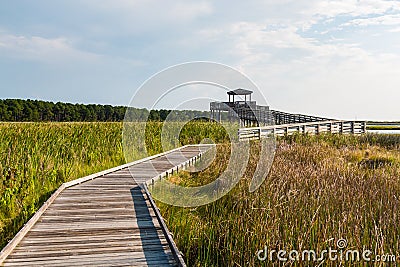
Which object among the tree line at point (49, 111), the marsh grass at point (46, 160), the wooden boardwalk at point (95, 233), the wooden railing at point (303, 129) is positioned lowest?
the wooden boardwalk at point (95, 233)

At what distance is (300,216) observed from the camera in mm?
5117

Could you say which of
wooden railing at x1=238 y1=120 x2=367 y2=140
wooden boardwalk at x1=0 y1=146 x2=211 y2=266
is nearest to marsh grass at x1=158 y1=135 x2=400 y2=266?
wooden boardwalk at x1=0 y1=146 x2=211 y2=266

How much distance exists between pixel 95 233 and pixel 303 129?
16.5 meters

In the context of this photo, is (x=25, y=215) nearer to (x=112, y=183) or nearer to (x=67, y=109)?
(x=112, y=183)

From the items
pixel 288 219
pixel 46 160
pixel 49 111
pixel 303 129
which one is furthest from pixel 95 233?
pixel 49 111

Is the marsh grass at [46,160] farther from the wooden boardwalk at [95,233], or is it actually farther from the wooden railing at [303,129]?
the wooden railing at [303,129]

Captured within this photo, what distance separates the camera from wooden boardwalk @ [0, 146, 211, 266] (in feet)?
13.1

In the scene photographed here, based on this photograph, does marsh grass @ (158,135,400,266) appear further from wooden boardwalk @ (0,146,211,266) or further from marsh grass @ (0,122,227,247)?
marsh grass @ (0,122,227,247)

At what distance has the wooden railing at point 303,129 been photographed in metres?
17.2

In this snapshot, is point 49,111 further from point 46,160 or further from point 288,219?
point 288,219

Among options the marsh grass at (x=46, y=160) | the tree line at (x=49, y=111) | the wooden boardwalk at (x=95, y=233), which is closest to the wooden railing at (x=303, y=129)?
the marsh grass at (x=46, y=160)

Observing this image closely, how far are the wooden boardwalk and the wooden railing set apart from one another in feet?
33.4

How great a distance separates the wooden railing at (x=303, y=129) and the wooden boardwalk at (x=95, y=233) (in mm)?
10172

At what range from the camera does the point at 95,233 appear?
15.5ft
